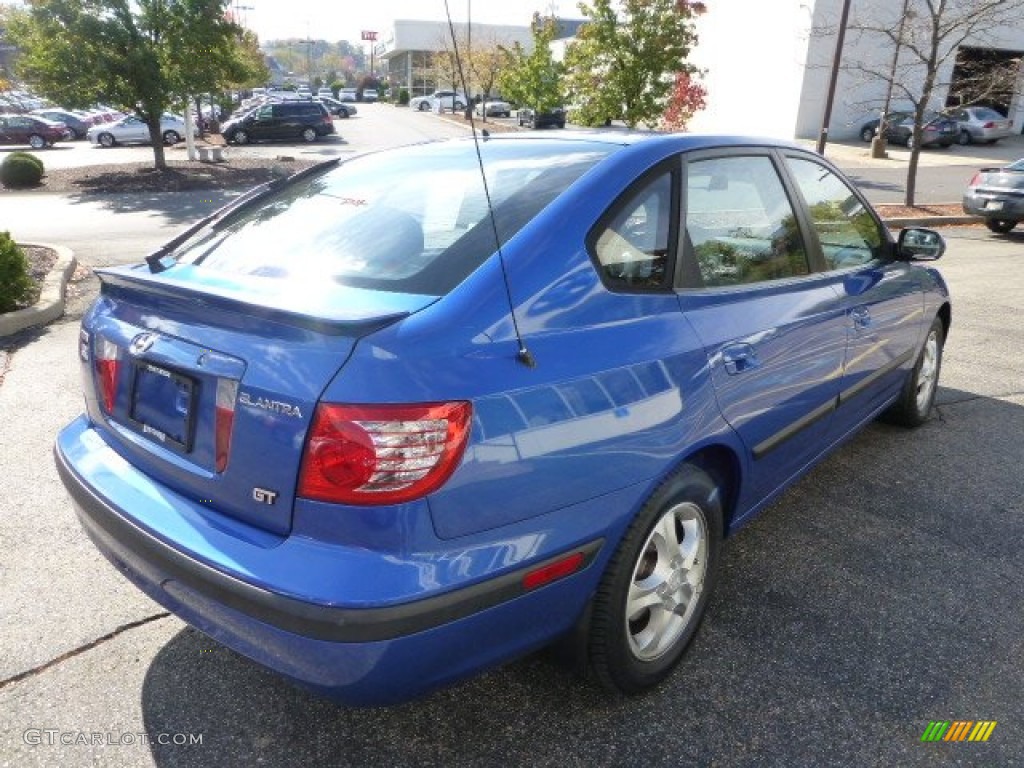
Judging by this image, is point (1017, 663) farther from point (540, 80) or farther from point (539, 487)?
point (540, 80)

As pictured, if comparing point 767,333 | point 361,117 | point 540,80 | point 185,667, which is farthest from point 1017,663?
point 361,117

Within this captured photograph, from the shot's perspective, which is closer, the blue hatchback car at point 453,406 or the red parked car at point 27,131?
the blue hatchback car at point 453,406

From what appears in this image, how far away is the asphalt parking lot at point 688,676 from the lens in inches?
87.4

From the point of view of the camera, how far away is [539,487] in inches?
75.1

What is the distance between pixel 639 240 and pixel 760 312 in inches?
24.4

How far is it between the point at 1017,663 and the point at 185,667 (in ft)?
9.15

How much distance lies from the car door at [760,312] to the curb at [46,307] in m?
5.74

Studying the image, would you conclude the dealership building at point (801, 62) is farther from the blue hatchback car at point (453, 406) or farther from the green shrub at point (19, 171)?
the blue hatchback car at point (453, 406)

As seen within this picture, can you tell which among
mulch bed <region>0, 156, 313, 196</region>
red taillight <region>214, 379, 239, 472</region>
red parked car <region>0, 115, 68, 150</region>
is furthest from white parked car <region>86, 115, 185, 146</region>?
red taillight <region>214, 379, 239, 472</region>

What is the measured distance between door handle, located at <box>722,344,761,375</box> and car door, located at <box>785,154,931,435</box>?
2.80ft

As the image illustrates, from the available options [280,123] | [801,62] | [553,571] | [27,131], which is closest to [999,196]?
[553,571]

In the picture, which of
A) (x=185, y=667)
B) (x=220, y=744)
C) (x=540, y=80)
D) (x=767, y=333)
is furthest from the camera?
(x=540, y=80)

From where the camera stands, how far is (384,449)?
68.6 inches

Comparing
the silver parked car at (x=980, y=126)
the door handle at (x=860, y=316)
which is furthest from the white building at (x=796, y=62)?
the door handle at (x=860, y=316)
